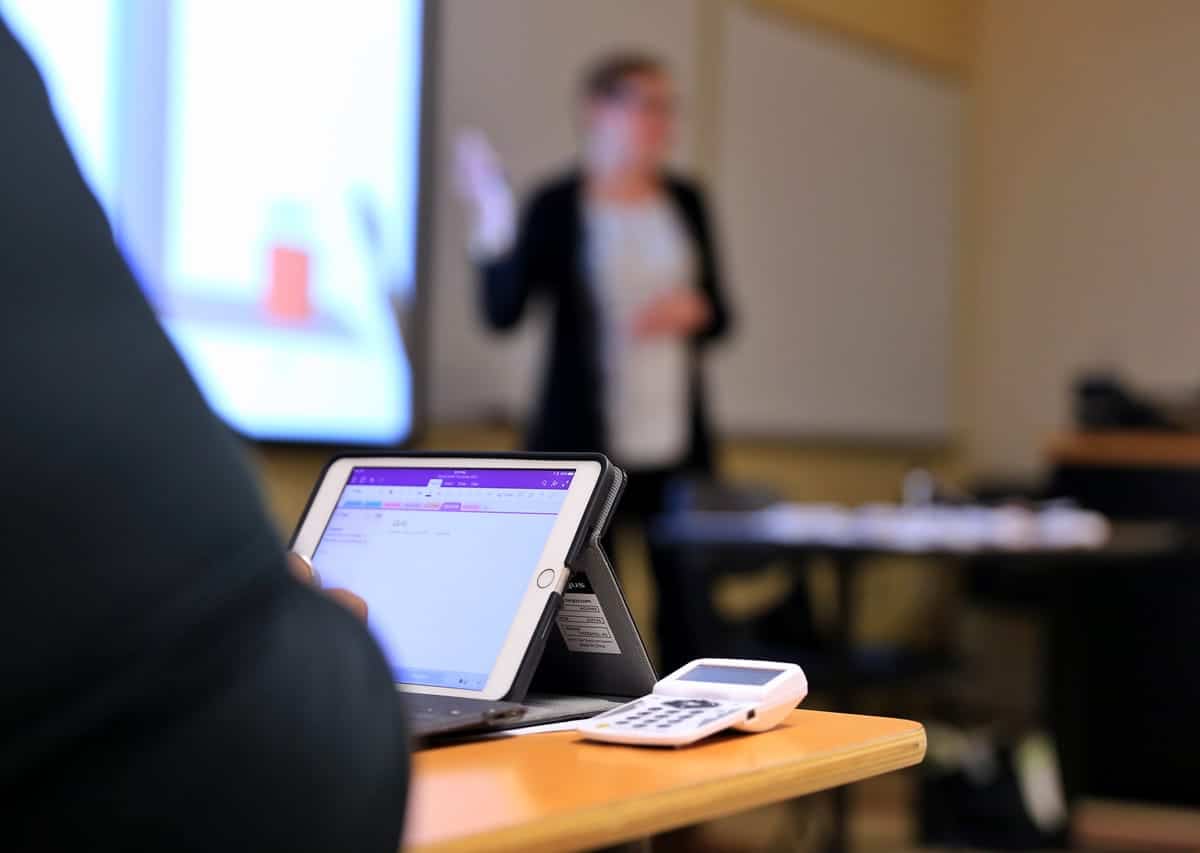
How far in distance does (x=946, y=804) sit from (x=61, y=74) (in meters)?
2.49

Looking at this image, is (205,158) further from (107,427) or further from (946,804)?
(107,427)

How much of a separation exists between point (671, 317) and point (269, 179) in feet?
3.28

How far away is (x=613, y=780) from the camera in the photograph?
798 mm

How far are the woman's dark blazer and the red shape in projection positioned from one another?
1.44 feet

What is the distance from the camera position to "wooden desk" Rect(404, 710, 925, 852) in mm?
701

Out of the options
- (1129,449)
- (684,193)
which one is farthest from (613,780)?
(1129,449)

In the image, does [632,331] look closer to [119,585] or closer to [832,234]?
[832,234]

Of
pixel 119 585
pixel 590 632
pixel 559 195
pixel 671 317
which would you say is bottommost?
pixel 590 632

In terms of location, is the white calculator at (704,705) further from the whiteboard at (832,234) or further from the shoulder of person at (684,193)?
the whiteboard at (832,234)

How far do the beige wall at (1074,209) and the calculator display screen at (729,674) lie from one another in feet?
16.4

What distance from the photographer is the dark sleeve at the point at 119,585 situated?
1.67 ft

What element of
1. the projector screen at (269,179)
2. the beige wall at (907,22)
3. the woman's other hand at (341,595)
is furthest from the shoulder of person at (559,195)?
the woman's other hand at (341,595)

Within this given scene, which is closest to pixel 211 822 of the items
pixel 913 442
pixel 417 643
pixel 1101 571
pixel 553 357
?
pixel 417 643

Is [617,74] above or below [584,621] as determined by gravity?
above
